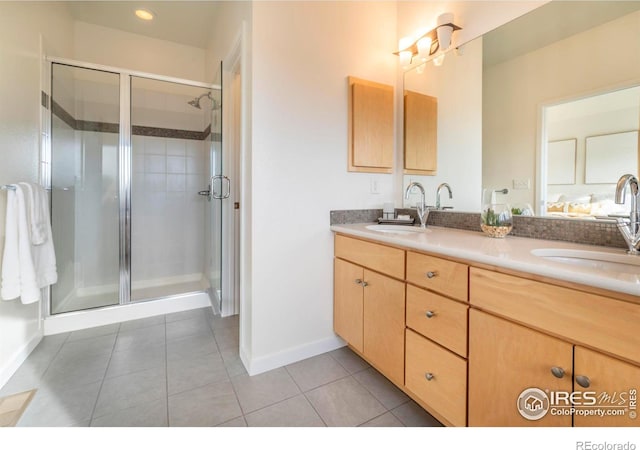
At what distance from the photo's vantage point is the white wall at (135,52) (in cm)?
267

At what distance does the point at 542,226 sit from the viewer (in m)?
1.26

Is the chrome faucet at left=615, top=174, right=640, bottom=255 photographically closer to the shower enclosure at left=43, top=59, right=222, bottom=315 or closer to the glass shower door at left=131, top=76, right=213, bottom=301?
the shower enclosure at left=43, top=59, right=222, bottom=315

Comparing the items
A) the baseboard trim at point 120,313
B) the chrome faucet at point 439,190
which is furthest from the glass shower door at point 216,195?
the chrome faucet at point 439,190

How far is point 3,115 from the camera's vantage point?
148 cm

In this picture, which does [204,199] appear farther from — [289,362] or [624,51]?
[624,51]

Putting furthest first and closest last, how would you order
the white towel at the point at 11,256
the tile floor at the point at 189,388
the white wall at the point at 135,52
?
the white wall at the point at 135,52 → the white towel at the point at 11,256 → the tile floor at the point at 189,388

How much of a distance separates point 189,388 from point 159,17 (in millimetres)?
3125

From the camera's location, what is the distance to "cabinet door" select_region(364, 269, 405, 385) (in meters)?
1.29

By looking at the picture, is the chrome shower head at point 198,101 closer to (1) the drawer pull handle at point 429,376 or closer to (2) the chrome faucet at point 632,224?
(1) the drawer pull handle at point 429,376

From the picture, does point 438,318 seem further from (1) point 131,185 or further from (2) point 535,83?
(1) point 131,185

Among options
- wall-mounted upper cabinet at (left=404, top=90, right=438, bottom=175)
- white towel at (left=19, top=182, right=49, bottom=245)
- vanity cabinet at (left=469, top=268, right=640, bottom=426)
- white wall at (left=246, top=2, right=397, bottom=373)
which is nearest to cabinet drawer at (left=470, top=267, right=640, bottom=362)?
vanity cabinet at (left=469, top=268, right=640, bottom=426)

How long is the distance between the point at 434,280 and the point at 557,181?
2.45 ft

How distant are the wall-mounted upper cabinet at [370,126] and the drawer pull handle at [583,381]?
145 centimetres

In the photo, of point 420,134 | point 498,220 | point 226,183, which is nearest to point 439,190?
point 420,134
